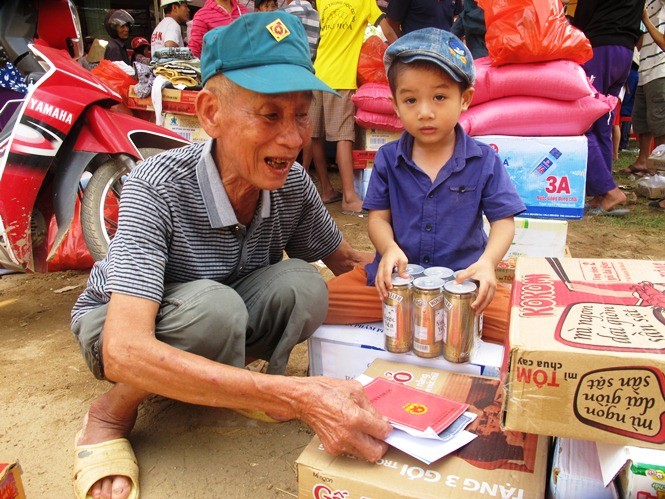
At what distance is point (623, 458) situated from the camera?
938mm

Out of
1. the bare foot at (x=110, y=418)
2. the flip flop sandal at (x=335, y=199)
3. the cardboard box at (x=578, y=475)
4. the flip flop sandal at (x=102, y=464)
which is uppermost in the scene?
the cardboard box at (x=578, y=475)

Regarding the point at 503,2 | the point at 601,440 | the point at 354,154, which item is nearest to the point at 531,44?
the point at 503,2

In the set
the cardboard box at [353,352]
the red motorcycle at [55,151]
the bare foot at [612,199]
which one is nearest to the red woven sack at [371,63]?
the bare foot at [612,199]

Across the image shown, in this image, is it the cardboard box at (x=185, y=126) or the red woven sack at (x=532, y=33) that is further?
the cardboard box at (x=185, y=126)

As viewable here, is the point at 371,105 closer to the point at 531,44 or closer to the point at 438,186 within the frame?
the point at 531,44

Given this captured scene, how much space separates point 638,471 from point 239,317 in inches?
41.0

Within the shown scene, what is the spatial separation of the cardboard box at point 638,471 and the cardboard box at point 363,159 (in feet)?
12.6

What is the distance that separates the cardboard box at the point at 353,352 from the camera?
1760mm

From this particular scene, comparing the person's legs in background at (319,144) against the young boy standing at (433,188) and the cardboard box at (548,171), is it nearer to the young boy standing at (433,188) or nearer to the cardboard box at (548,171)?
the cardboard box at (548,171)

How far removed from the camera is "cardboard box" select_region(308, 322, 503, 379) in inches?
Result: 69.3

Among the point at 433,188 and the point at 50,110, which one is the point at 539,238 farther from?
the point at 50,110

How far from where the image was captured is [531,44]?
2955 millimetres

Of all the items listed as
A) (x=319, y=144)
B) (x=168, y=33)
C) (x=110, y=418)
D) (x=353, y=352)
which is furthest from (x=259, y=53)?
(x=168, y=33)

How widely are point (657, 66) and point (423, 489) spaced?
5.10 m
